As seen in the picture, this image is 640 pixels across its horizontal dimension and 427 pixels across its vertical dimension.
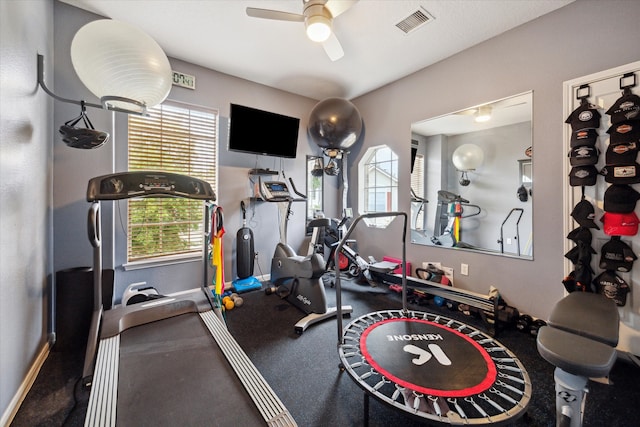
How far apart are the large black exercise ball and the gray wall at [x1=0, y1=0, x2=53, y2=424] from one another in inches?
101

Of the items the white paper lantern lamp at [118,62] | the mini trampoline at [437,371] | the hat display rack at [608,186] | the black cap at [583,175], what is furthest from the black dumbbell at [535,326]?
the white paper lantern lamp at [118,62]

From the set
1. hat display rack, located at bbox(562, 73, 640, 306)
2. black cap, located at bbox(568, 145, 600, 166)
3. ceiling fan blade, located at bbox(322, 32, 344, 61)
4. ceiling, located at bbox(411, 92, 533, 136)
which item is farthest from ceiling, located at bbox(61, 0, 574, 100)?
black cap, located at bbox(568, 145, 600, 166)

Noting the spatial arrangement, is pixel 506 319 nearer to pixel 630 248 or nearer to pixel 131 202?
pixel 630 248

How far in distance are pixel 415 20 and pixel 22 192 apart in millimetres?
3440

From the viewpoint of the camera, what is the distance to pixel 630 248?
1925 millimetres

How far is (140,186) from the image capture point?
70.8 inches

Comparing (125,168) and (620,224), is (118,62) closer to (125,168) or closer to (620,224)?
(125,168)

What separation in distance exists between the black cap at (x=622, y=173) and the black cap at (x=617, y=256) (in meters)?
0.45

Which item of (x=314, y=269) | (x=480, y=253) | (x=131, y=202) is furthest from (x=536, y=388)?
(x=131, y=202)

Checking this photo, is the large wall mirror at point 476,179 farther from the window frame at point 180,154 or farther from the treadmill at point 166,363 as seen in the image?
the window frame at point 180,154

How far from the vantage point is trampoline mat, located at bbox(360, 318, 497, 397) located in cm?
130

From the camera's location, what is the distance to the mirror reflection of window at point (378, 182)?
150 inches

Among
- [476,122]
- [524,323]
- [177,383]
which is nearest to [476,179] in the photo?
[476,122]

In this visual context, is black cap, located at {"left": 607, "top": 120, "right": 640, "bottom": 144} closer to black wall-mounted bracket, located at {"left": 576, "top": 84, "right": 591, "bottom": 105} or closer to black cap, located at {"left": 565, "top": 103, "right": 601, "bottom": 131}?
black cap, located at {"left": 565, "top": 103, "right": 601, "bottom": 131}
